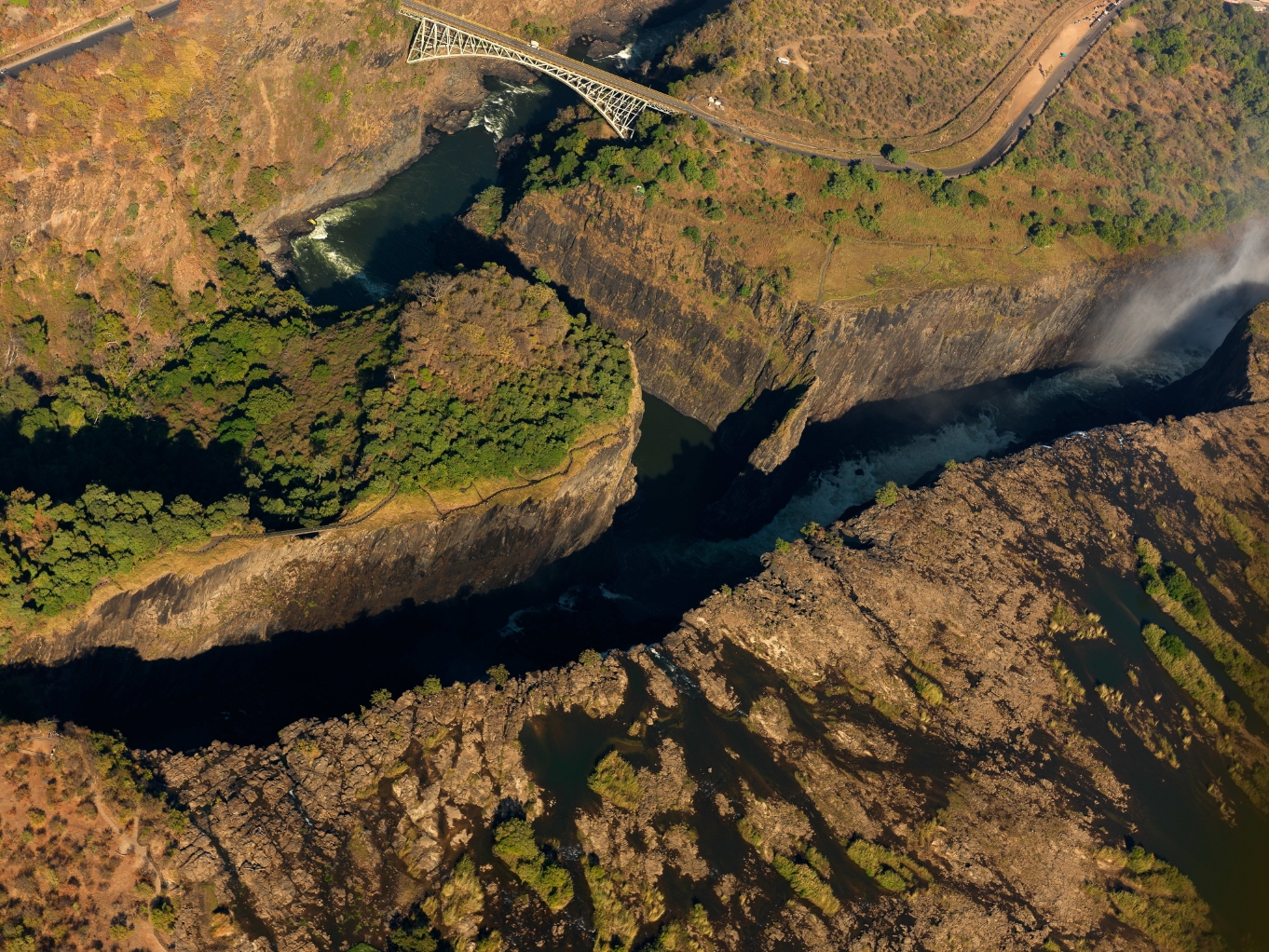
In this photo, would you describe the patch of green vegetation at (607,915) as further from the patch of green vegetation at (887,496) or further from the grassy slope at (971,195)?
the grassy slope at (971,195)

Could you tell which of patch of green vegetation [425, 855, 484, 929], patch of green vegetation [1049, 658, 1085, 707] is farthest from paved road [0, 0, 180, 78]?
patch of green vegetation [1049, 658, 1085, 707]

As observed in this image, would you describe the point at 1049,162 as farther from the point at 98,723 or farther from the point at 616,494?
the point at 98,723

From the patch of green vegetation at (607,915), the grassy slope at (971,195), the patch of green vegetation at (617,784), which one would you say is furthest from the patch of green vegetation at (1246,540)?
the patch of green vegetation at (607,915)

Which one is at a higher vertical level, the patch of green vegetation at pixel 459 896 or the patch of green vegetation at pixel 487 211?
the patch of green vegetation at pixel 487 211

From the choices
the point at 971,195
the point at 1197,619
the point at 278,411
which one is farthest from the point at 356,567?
the point at 971,195

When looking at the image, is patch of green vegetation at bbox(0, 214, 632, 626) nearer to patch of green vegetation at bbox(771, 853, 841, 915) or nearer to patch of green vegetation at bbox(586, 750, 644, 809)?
patch of green vegetation at bbox(586, 750, 644, 809)

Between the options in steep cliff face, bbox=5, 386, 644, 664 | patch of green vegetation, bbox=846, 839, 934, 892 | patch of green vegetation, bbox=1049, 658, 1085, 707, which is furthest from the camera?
patch of green vegetation, bbox=1049, 658, 1085, 707
